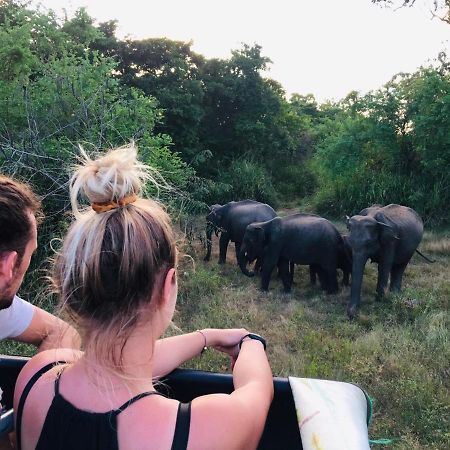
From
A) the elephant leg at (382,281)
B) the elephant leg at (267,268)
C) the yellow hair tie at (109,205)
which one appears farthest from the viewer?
the elephant leg at (267,268)

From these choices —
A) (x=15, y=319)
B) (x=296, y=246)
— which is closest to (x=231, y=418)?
(x=15, y=319)

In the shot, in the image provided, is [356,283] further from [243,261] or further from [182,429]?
[182,429]

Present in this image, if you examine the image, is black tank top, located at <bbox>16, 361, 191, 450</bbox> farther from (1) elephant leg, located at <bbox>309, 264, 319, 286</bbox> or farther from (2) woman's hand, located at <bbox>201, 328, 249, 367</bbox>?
(1) elephant leg, located at <bbox>309, 264, 319, 286</bbox>

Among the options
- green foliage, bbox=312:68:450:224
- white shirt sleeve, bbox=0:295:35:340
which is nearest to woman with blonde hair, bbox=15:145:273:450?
white shirt sleeve, bbox=0:295:35:340

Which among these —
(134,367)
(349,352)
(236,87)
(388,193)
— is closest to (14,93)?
(349,352)

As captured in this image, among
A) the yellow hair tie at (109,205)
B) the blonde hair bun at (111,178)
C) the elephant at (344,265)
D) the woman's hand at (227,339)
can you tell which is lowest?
the elephant at (344,265)

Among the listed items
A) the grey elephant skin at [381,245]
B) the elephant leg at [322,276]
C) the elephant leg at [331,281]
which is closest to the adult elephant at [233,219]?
the elephant leg at [322,276]

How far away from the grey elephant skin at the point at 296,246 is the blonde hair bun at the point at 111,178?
7100mm

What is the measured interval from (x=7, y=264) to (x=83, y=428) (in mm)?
585

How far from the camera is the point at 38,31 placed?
36.0 feet

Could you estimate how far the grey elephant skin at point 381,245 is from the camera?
24.4 ft

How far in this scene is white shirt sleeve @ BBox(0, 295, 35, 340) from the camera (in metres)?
2.08

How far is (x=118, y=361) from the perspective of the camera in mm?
1437

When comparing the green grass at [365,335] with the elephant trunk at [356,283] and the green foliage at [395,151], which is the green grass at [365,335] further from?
the green foliage at [395,151]
